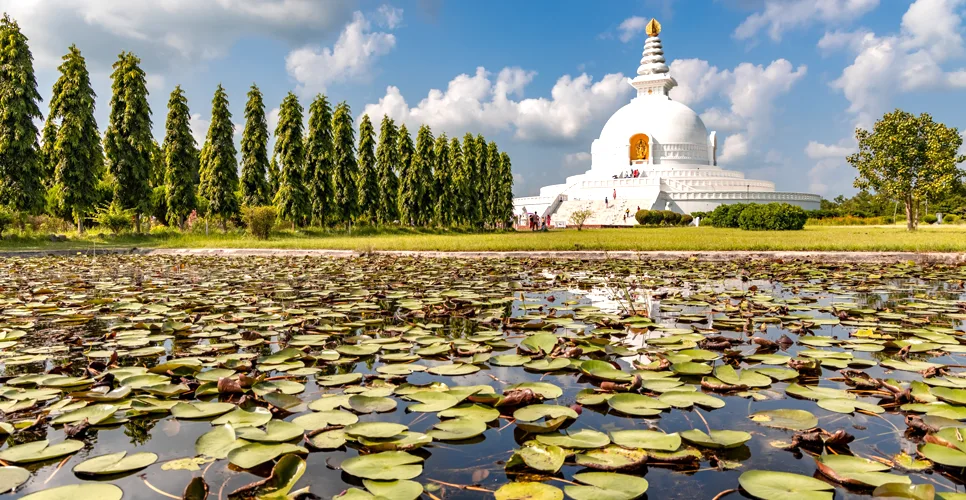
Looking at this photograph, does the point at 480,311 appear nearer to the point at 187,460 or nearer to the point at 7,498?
the point at 187,460

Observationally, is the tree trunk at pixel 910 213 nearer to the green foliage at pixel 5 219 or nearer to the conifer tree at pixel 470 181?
the conifer tree at pixel 470 181

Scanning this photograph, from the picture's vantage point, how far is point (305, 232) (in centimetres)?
2625

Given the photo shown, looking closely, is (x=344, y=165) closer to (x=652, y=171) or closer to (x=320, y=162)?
(x=320, y=162)

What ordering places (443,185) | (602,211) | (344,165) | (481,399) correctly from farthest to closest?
(602,211)
(443,185)
(344,165)
(481,399)

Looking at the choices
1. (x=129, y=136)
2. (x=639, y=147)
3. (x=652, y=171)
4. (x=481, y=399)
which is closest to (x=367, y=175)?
(x=129, y=136)

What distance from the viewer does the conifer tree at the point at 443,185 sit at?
3338 cm

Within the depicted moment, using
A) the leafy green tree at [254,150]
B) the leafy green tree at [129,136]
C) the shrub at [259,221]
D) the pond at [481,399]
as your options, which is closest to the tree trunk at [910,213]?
the pond at [481,399]

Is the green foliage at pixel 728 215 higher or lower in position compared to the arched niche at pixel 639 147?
lower

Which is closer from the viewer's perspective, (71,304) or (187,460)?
(187,460)

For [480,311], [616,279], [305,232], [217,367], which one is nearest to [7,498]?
[217,367]

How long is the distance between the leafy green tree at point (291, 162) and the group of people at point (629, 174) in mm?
31790

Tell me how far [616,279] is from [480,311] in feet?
10.2

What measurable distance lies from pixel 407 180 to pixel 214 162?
9.87m

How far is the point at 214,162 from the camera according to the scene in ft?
85.1
